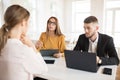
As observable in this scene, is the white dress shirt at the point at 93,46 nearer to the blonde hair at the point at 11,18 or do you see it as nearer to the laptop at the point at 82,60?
the laptop at the point at 82,60

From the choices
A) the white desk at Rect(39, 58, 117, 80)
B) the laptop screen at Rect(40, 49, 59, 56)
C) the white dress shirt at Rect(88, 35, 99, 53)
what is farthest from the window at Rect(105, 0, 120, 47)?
the white desk at Rect(39, 58, 117, 80)

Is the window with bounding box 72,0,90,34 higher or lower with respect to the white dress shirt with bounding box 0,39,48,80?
higher

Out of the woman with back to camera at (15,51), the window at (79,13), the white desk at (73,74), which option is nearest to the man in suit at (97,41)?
the white desk at (73,74)

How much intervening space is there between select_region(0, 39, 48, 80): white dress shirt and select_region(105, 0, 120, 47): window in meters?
5.51

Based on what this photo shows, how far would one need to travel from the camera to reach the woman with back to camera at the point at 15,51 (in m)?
0.96

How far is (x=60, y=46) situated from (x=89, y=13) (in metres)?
4.50

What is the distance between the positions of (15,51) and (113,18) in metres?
5.79

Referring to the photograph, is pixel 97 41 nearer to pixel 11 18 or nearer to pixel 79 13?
pixel 11 18

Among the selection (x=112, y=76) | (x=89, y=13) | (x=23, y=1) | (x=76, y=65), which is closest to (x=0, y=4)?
(x=23, y=1)

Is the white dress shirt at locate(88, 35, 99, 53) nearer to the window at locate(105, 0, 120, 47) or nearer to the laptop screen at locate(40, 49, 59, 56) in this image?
the laptop screen at locate(40, 49, 59, 56)

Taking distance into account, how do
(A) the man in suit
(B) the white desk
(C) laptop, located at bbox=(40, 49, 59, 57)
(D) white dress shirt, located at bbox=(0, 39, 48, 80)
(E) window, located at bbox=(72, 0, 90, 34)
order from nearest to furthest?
(D) white dress shirt, located at bbox=(0, 39, 48, 80), (B) the white desk, (A) the man in suit, (C) laptop, located at bbox=(40, 49, 59, 57), (E) window, located at bbox=(72, 0, 90, 34)

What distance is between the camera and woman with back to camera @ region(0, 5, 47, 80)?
0.96 m

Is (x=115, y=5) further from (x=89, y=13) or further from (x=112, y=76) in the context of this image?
(x=112, y=76)

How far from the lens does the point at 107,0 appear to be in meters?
5.99
